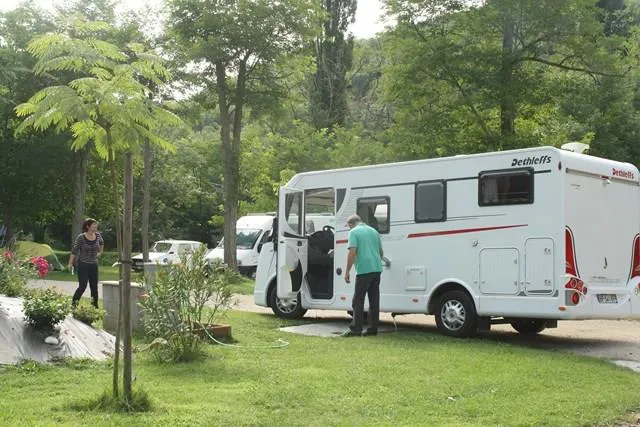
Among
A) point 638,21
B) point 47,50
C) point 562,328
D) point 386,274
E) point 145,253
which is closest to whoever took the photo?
point 47,50

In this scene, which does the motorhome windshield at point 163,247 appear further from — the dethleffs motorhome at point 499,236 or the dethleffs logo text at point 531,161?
the dethleffs logo text at point 531,161

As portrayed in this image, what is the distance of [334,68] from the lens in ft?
134

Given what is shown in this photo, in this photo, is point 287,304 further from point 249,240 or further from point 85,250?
point 249,240

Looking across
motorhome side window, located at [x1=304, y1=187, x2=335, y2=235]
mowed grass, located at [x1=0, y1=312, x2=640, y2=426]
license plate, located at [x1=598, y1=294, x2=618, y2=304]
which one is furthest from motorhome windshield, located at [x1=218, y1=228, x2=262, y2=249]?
license plate, located at [x1=598, y1=294, x2=618, y2=304]

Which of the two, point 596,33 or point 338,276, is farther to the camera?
point 596,33

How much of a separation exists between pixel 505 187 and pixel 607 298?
2111mm

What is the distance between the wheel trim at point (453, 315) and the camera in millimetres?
11164

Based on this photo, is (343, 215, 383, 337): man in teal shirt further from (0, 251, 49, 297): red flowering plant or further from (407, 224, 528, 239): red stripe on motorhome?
(0, 251, 49, 297): red flowering plant

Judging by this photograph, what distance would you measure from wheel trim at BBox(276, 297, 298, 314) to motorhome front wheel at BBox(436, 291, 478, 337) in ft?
10.3

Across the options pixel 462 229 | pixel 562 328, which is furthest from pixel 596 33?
pixel 462 229

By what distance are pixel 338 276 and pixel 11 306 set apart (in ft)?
17.7

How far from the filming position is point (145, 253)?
26.1 meters

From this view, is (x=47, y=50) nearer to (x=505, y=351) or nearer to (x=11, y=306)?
(x=11, y=306)

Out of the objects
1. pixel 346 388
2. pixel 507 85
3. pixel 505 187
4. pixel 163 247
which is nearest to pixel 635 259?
pixel 505 187
